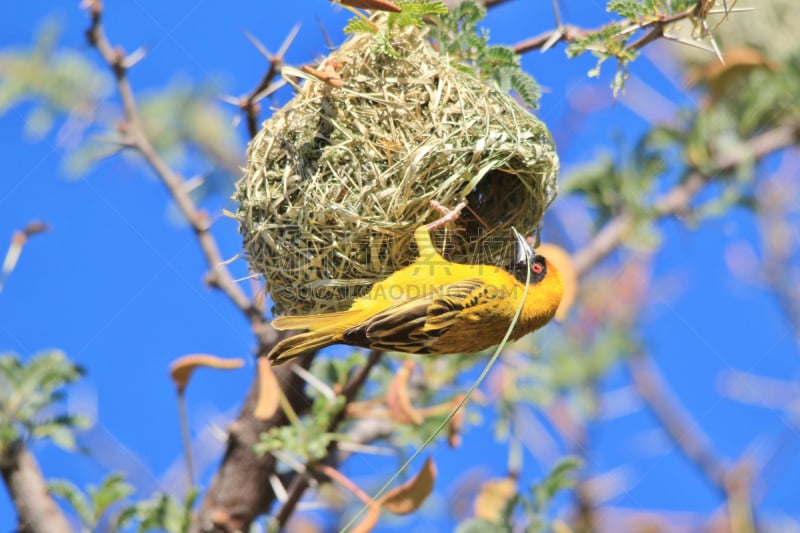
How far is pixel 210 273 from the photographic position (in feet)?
13.2

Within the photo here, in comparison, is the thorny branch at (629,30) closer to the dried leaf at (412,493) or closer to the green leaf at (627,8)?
the green leaf at (627,8)

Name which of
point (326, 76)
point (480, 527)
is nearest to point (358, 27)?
point (326, 76)

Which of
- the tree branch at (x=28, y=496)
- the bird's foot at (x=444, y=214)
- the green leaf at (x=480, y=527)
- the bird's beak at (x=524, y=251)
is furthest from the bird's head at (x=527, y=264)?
the tree branch at (x=28, y=496)

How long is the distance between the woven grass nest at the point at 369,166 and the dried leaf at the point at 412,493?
2.72ft

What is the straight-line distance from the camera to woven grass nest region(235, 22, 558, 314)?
2752 mm

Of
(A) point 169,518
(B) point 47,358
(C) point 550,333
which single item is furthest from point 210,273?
(C) point 550,333

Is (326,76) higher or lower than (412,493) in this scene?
higher

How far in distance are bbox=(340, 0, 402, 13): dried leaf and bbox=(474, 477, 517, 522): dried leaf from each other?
2.37 m

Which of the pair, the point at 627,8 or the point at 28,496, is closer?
the point at 627,8

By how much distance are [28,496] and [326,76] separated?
226 centimetres

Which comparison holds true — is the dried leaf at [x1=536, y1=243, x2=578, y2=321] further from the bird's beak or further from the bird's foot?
the bird's foot

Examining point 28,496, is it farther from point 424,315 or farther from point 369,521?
point 424,315

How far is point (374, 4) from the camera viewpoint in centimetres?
251

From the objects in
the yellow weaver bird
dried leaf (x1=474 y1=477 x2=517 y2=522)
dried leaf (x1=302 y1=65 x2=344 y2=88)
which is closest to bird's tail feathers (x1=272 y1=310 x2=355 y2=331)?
the yellow weaver bird
